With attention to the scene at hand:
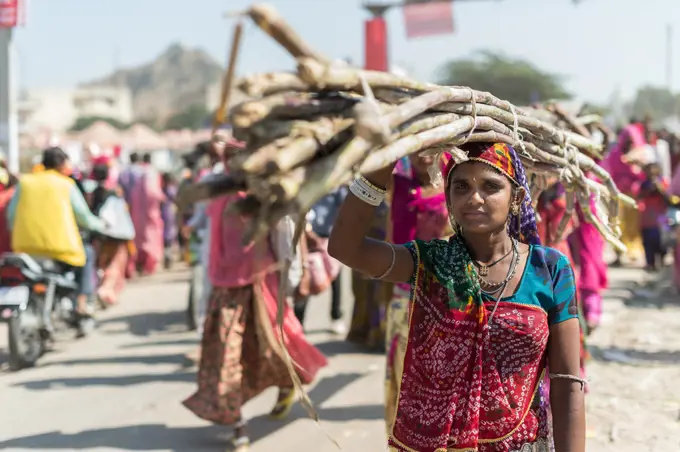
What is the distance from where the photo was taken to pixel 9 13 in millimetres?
14156

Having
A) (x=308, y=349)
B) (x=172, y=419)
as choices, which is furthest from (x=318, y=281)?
(x=172, y=419)

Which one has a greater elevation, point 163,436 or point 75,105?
point 75,105

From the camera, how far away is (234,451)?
5.16 m

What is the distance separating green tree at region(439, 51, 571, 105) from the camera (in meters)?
65.8

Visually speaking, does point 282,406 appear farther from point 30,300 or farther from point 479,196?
point 479,196

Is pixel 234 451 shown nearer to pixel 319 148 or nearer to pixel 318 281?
pixel 318 281

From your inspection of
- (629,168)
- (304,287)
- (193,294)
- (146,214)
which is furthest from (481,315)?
(146,214)

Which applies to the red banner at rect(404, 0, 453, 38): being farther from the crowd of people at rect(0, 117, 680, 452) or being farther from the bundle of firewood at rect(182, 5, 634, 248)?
the bundle of firewood at rect(182, 5, 634, 248)

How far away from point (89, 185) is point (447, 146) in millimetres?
9224

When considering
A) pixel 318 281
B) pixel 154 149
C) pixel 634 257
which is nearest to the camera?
pixel 318 281

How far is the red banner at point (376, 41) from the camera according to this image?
19344 mm

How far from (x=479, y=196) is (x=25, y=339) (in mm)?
5720

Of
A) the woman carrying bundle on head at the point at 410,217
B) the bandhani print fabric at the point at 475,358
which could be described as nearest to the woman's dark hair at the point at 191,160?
the woman carrying bundle on head at the point at 410,217

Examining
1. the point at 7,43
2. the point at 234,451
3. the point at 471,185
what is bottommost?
the point at 234,451
